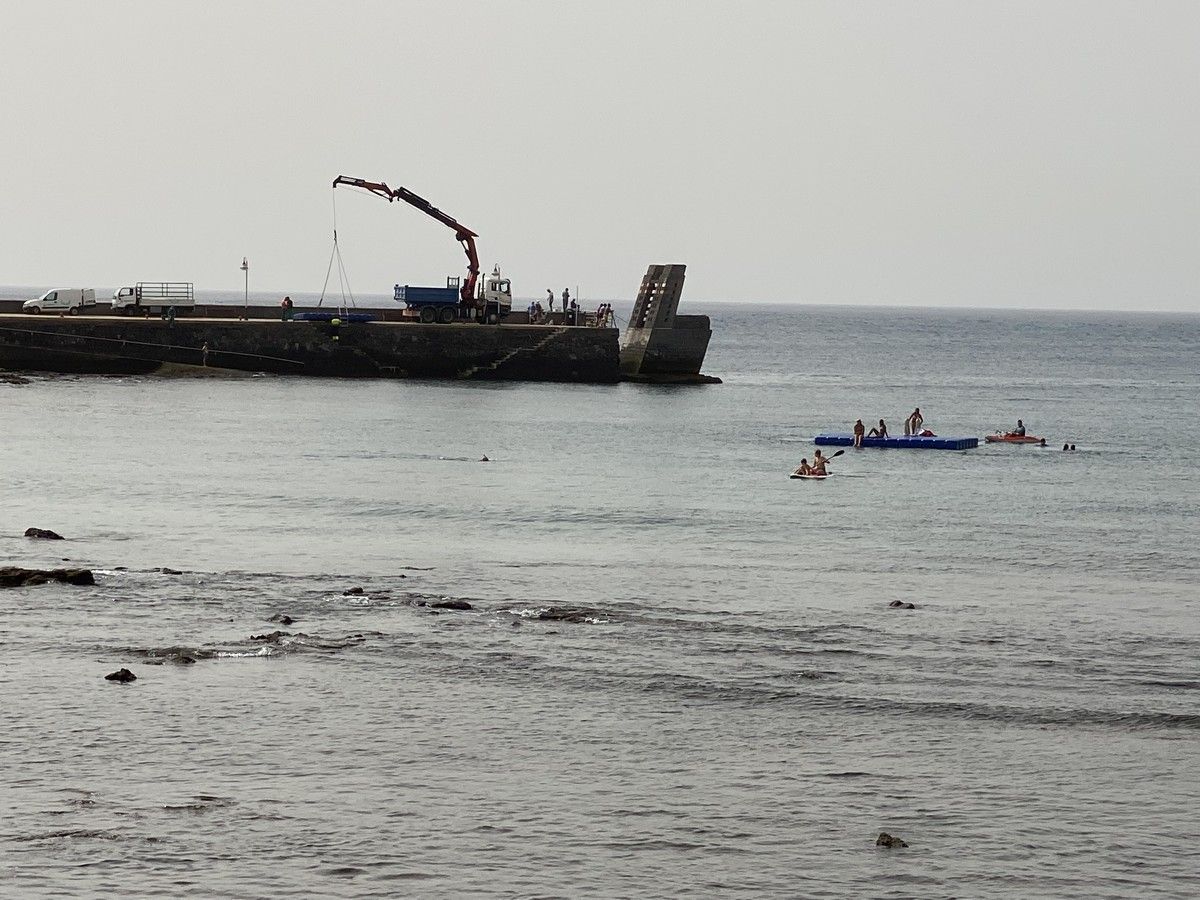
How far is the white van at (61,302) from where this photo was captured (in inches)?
3871

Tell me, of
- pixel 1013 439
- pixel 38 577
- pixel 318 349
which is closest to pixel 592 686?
pixel 38 577

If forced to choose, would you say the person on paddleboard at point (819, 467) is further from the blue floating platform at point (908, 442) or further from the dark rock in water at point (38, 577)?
the dark rock in water at point (38, 577)

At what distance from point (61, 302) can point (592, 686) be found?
82430 millimetres

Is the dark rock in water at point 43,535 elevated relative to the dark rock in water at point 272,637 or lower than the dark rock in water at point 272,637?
elevated

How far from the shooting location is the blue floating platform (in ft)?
221

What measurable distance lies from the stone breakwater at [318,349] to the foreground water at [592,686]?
39318 millimetres

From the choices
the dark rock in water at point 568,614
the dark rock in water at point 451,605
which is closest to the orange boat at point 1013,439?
the dark rock in water at point 568,614

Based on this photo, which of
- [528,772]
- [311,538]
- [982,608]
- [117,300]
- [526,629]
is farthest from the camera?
[117,300]

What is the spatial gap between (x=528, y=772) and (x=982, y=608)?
43.8 ft

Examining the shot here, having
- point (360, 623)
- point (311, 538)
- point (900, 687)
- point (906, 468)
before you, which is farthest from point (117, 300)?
point (900, 687)

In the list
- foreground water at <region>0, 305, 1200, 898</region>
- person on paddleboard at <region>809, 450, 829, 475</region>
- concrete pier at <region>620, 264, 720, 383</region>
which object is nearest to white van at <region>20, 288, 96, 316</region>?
concrete pier at <region>620, 264, 720, 383</region>

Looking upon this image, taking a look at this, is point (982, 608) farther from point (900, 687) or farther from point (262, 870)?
point (262, 870)

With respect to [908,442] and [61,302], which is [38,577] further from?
[61,302]

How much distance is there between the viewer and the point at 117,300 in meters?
97.0
